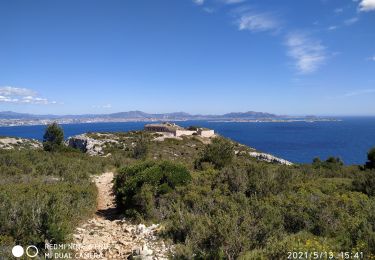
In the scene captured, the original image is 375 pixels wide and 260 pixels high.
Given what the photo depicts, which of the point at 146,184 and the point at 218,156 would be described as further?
the point at 218,156

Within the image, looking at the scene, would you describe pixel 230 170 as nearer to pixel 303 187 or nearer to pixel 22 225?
pixel 303 187

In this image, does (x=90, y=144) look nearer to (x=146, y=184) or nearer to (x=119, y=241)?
(x=146, y=184)

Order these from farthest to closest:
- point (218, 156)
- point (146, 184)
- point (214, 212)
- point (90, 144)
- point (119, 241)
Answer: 1. point (90, 144)
2. point (218, 156)
3. point (146, 184)
4. point (214, 212)
5. point (119, 241)

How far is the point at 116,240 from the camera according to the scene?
7969 mm

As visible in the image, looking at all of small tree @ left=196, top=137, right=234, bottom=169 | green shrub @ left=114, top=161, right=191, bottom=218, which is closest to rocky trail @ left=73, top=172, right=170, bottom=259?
green shrub @ left=114, top=161, right=191, bottom=218

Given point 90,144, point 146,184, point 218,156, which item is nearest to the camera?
point 146,184

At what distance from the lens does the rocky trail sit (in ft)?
22.5

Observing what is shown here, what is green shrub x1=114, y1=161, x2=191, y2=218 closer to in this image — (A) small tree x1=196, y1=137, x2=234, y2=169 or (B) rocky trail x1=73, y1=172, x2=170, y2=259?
(B) rocky trail x1=73, y1=172, x2=170, y2=259

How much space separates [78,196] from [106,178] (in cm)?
893

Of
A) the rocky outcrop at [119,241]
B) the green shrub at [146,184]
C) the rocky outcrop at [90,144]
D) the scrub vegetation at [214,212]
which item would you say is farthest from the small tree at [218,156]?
the rocky outcrop at [90,144]

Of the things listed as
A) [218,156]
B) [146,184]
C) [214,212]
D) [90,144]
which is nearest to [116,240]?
[214,212]

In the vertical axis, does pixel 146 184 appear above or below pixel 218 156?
above

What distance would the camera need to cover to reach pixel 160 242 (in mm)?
7605

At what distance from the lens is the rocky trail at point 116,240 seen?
686 centimetres
